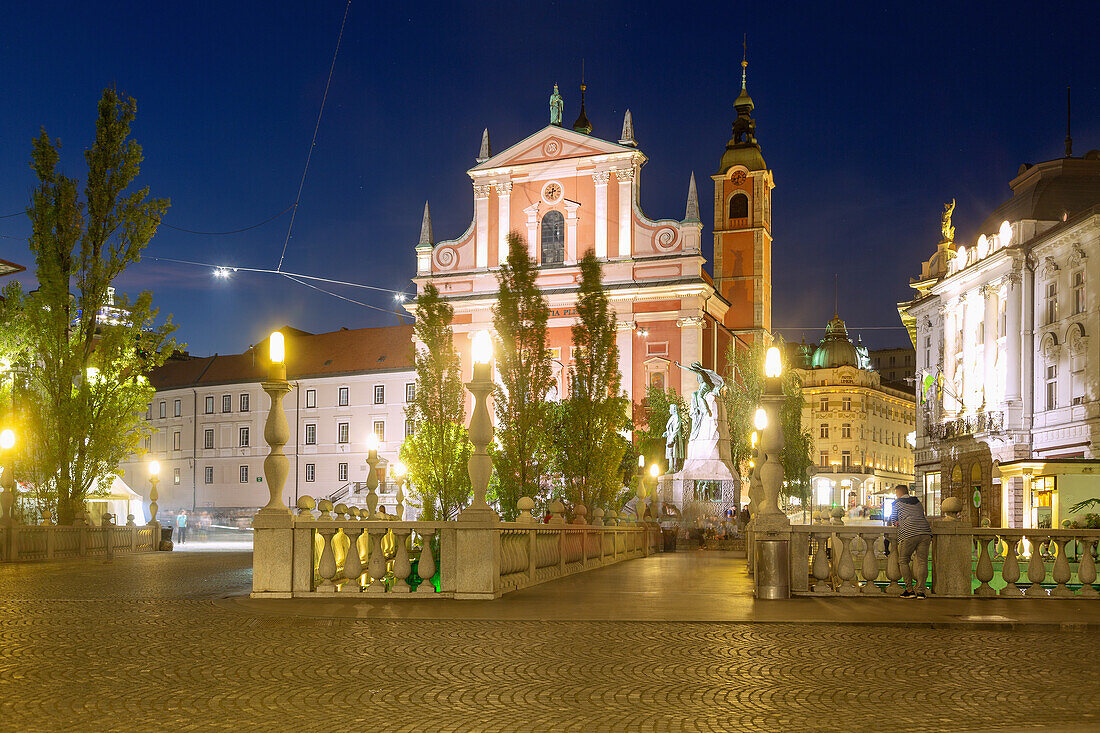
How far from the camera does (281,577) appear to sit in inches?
509

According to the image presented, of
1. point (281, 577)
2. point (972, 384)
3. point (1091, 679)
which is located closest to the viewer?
point (1091, 679)

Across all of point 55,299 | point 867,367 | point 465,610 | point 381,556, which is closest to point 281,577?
point 381,556

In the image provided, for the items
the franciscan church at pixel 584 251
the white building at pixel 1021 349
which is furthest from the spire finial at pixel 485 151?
the white building at pixel 1021 349

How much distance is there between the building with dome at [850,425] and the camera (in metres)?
110

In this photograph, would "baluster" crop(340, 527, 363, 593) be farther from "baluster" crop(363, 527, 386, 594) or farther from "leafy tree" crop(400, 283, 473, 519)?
"leafy tree" crop(400, 283, 473, 519)

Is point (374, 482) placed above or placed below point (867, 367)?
below

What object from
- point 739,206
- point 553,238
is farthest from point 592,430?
point 739,206

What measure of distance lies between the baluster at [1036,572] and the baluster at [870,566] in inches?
73.2

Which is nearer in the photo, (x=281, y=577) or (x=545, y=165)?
(x=281, y=577)

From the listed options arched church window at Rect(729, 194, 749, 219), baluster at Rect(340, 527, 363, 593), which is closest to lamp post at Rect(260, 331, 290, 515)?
baluster at Rect(340, 527, 363, 593)

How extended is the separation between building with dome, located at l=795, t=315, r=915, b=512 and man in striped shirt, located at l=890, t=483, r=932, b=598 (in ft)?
307

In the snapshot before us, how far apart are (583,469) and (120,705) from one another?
23270 millimetres

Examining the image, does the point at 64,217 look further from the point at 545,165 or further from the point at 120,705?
the point at 545,165

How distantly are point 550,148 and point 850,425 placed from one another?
61309 millimetres
